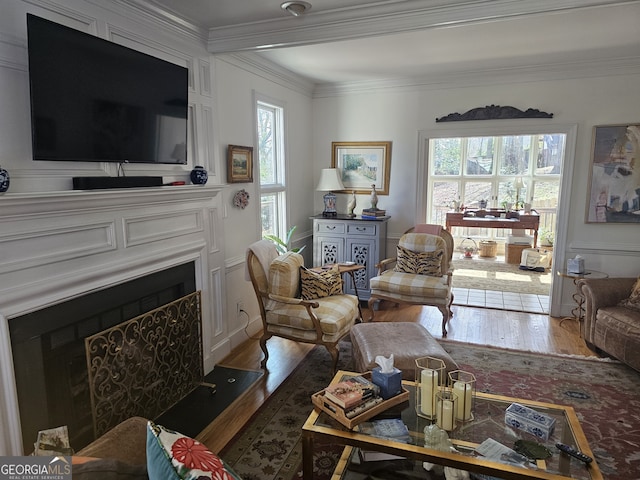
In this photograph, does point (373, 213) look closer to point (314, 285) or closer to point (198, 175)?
point (314, 285)

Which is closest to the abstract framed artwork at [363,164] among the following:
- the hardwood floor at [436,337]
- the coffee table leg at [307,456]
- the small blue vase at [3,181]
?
the hardwood floor at [436,337]

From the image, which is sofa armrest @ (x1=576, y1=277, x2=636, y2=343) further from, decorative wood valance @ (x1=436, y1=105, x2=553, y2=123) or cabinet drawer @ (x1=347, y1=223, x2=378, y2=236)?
cabinet drawer @ (x1=347, y1=223, x2=378, y2=236)

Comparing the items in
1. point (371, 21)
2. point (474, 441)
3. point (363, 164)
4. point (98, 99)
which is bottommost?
point (474, 441)

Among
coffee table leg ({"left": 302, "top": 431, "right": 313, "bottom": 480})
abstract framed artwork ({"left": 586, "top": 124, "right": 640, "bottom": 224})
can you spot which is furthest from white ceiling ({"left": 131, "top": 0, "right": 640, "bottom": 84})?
coffee table leg ({"left": 302, "top": 431, "right": 313, "bottom": 480})

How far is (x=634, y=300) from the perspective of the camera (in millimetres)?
3301

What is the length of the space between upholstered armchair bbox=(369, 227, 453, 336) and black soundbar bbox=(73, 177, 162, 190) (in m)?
2.37

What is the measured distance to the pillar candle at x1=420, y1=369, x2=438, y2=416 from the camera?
1887mm

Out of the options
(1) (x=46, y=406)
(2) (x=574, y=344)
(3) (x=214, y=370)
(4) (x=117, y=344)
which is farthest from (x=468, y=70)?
(1) (x=46, y=406)

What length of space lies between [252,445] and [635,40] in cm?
403

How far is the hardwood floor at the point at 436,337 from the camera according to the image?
2574 millimetres

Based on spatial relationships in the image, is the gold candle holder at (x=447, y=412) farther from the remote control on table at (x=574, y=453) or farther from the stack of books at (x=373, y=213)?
the stack of books at (x=373, y=213)

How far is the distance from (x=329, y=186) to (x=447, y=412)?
10.5ft

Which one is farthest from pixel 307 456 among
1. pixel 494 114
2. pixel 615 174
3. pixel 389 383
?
pixel 615 174

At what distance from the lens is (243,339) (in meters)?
3.73
